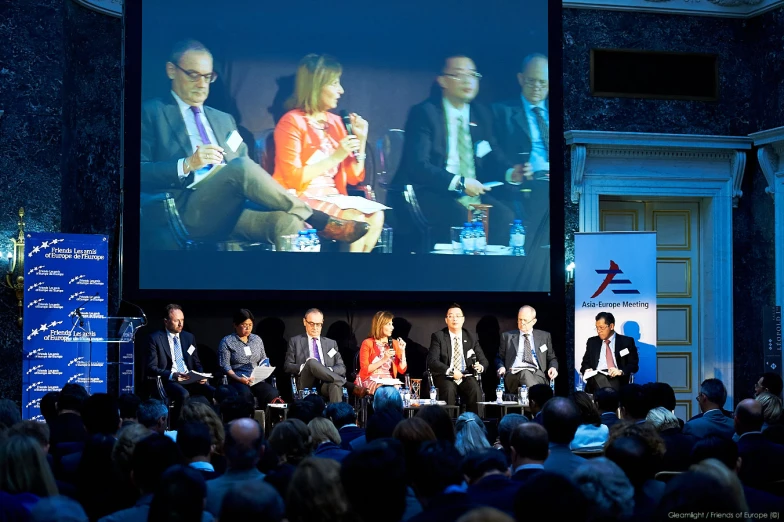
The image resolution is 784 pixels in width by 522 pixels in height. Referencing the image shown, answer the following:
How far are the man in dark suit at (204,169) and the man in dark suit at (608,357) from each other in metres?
2.61

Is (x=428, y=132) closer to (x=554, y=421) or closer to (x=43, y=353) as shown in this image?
(x=43, y=353)

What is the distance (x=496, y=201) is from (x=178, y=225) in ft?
9.94

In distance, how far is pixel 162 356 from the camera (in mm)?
8719

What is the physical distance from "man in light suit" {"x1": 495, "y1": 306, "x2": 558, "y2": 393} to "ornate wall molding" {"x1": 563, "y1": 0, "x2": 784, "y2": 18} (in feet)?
11.0

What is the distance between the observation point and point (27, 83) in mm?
9203

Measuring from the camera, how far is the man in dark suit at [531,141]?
1039 cm

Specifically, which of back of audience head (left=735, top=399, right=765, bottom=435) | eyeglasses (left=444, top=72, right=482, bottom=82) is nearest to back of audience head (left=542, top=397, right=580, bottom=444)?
back of audience head (left=735, top=399, right=765, bottom=435)

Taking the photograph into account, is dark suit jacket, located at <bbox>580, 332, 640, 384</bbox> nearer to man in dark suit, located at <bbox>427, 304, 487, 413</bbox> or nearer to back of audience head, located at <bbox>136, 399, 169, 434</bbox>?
man in dark suit, located at <bbox>427, 304, 487, 413</bbox>

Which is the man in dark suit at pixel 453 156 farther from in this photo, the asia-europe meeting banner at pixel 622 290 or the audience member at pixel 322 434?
the audience member at pixel 322 434

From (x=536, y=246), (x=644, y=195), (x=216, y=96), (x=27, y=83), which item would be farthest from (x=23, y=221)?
(x=644, y=195)

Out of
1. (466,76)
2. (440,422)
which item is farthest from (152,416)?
(466,76)

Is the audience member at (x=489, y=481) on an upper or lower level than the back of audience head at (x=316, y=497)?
lower

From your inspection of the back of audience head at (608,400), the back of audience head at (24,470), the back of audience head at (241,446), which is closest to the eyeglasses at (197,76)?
the back of audience head at (608,400)

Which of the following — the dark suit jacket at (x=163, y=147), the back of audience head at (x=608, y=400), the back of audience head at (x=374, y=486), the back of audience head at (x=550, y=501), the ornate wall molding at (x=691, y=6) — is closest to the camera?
the back of audience head at (x=550, y=501)
